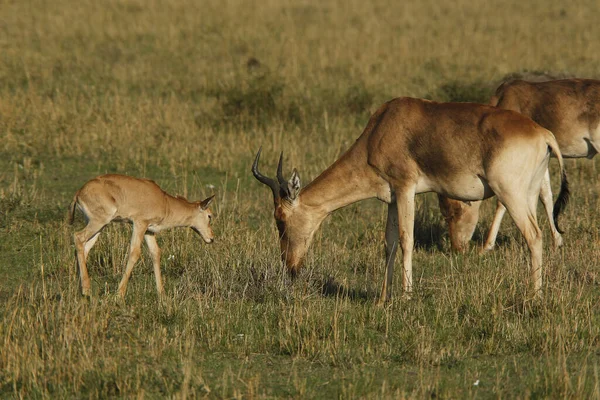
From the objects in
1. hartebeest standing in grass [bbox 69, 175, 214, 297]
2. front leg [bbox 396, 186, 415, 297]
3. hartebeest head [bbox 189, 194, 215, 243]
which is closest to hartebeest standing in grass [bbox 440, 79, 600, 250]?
front leg [bbox 396, 186, 415, 297]

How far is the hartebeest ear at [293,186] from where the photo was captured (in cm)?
866

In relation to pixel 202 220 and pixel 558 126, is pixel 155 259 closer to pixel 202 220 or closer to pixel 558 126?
pixel 202 220

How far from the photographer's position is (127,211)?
841 cm

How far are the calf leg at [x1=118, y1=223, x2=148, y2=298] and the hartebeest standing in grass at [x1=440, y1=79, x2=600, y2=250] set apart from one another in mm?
3368

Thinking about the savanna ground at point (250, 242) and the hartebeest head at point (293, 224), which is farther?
the hartebeest head at point (293, 224)

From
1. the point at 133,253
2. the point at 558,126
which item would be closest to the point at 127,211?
the point at 133,253

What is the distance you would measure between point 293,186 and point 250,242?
45.8 inches

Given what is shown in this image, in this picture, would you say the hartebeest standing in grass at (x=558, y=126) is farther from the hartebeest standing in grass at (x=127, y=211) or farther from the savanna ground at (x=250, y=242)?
the hartebeest standing in grass at (x=127, y=211)

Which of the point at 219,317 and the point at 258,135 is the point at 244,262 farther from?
the point at 258,135

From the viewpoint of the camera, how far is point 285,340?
7172mm

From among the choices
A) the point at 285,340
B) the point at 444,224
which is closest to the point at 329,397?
the point at 285,340

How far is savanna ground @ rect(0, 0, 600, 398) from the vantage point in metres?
6.65

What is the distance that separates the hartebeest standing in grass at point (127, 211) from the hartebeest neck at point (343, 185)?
117 cm

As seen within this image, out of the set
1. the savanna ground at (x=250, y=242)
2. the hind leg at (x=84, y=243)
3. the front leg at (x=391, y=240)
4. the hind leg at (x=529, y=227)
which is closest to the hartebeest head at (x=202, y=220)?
the savanna ground at (x=250, y=242)
